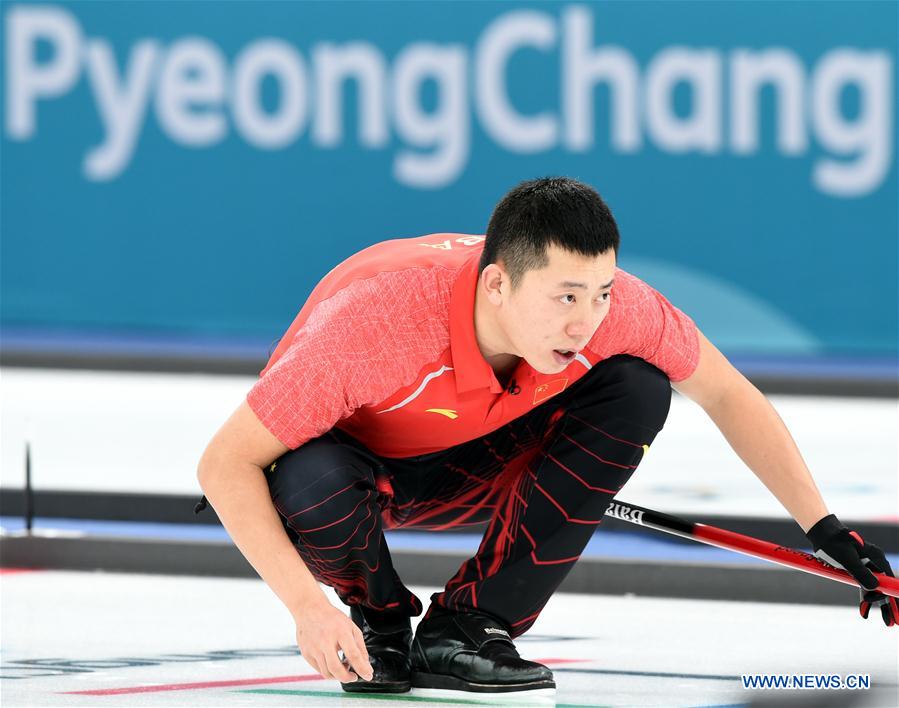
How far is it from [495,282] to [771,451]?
48 cm

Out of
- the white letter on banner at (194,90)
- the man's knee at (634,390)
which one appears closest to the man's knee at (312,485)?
the man's knee at (634,390)

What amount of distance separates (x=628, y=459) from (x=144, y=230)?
147 inches

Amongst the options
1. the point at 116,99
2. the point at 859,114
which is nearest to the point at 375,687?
the point at 859,114

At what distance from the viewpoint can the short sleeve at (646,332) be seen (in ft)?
6.64

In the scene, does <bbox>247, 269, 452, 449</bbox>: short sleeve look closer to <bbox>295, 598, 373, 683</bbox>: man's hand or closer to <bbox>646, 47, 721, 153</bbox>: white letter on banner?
<bbox>295, 598, 373, 683</bbox>: man's hand

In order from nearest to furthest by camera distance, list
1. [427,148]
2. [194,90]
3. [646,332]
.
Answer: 1. [646,332]
2. [427,148]
3. [194,90]

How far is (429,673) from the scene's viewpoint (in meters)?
2.05

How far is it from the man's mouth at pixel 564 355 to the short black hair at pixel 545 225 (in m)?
0.10

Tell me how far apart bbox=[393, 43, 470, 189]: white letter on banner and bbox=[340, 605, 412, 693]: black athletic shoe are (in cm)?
330

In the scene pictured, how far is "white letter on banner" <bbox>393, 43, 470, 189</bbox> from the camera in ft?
17.2

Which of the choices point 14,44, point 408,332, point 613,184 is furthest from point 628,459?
point 14,44

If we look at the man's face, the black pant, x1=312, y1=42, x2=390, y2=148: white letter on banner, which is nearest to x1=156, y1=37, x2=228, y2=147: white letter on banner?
x1=312, y1=42, x2=390, y2=148: white letter on banner

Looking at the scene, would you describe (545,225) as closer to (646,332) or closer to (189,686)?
(646,332)

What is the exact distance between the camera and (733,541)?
2188mm
